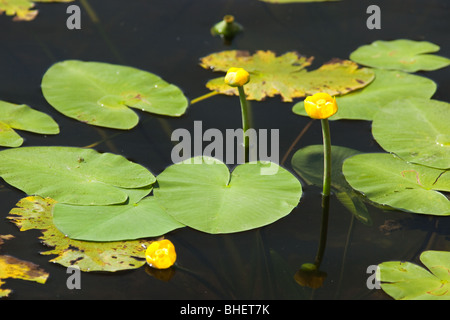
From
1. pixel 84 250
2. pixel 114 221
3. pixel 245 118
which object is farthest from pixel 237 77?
pixel 84 250

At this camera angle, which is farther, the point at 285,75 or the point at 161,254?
the point at 285,75

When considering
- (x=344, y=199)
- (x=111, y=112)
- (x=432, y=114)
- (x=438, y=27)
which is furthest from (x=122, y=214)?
(x=438, y=27)

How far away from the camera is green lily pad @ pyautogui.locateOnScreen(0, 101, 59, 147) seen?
1.67m

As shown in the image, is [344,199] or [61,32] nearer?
[344,199]

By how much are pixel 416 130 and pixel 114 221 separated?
0.97 metres

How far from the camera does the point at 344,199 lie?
153cm

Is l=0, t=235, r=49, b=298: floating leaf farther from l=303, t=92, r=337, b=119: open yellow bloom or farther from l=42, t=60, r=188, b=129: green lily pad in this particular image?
l=303, t=92, r=337, b=119: open yellow bloom

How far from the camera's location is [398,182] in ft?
4.99

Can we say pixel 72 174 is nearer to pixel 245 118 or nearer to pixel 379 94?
pixel 245 118

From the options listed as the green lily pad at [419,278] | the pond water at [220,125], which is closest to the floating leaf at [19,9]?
the pond water at [220,125]

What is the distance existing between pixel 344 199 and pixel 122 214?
62 centimetres
